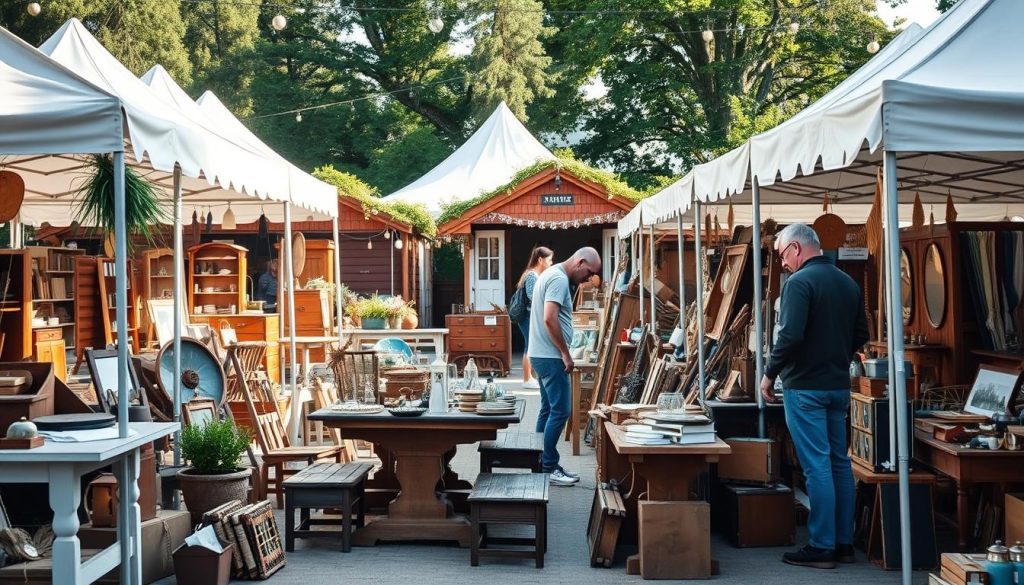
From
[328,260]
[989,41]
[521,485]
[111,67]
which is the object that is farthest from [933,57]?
[328,260]

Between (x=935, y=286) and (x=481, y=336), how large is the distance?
39.0 ft

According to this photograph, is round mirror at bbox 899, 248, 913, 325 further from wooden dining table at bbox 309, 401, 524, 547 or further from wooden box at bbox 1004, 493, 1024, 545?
wooden dining table at bbox 309, 401, 524, 547

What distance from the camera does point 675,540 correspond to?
6145mm

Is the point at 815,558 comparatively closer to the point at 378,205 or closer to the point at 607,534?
the point at 607,534

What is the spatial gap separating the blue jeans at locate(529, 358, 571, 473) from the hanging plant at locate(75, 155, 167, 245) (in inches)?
123

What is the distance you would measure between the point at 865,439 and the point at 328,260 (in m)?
14.0

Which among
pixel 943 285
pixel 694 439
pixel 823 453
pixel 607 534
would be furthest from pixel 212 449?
pixel 943 285

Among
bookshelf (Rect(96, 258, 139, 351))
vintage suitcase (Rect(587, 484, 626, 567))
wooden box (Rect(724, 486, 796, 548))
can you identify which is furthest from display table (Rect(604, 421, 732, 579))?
bookshelf (Rect(96, 258, 139, 351))

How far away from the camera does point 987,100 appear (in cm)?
502

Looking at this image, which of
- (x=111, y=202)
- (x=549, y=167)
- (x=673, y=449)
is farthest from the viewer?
(x=549, y=167)

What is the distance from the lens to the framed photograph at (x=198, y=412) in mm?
7664

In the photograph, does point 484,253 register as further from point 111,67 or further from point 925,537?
point 925,537

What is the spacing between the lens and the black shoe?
20.5ft

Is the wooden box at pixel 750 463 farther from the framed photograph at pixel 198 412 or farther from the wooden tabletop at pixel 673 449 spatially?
the framed photograph at pixel 198 412
